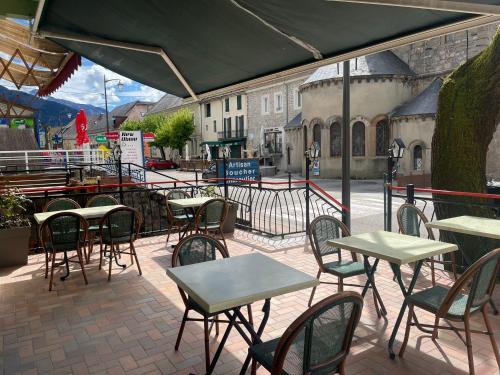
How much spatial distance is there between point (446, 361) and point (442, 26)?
8.40ft

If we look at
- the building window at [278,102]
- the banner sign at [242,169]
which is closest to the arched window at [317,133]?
the building window at [278,102]

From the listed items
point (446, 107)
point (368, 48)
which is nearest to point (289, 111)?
point (446, 107)

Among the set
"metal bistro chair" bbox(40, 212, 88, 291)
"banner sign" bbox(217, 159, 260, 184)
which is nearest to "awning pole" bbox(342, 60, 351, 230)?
"banner sign" bbox(217, 159, 260, 184)

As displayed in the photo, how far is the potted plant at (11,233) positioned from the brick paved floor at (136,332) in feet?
1.42

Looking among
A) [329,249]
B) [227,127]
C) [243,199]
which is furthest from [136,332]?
[227,127]

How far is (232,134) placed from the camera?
39.6m

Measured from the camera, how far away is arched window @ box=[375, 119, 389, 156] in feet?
79.6

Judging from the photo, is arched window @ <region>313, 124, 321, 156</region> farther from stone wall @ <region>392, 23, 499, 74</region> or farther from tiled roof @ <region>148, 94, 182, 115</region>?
tiled roof @ <region>148, 94, 182, 115</region>

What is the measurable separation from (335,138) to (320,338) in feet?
80.8

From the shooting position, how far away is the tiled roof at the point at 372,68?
24250 mm

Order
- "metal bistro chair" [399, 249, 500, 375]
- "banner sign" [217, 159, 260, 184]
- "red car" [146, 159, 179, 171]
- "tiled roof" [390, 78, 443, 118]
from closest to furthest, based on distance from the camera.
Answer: "metal bistro chair" [399, 249, 500, 375], "banner sign" [217, 159, 260, 184], "tiled roof" [390, 78, 443, 118], "red car" [146, 159, 179, 171]

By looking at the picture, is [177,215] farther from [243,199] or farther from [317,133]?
[317,133]

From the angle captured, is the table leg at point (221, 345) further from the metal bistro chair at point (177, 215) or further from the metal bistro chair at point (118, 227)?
the metal bistro chair at point (177, 215)

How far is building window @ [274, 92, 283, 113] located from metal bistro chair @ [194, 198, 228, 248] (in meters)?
28.1
